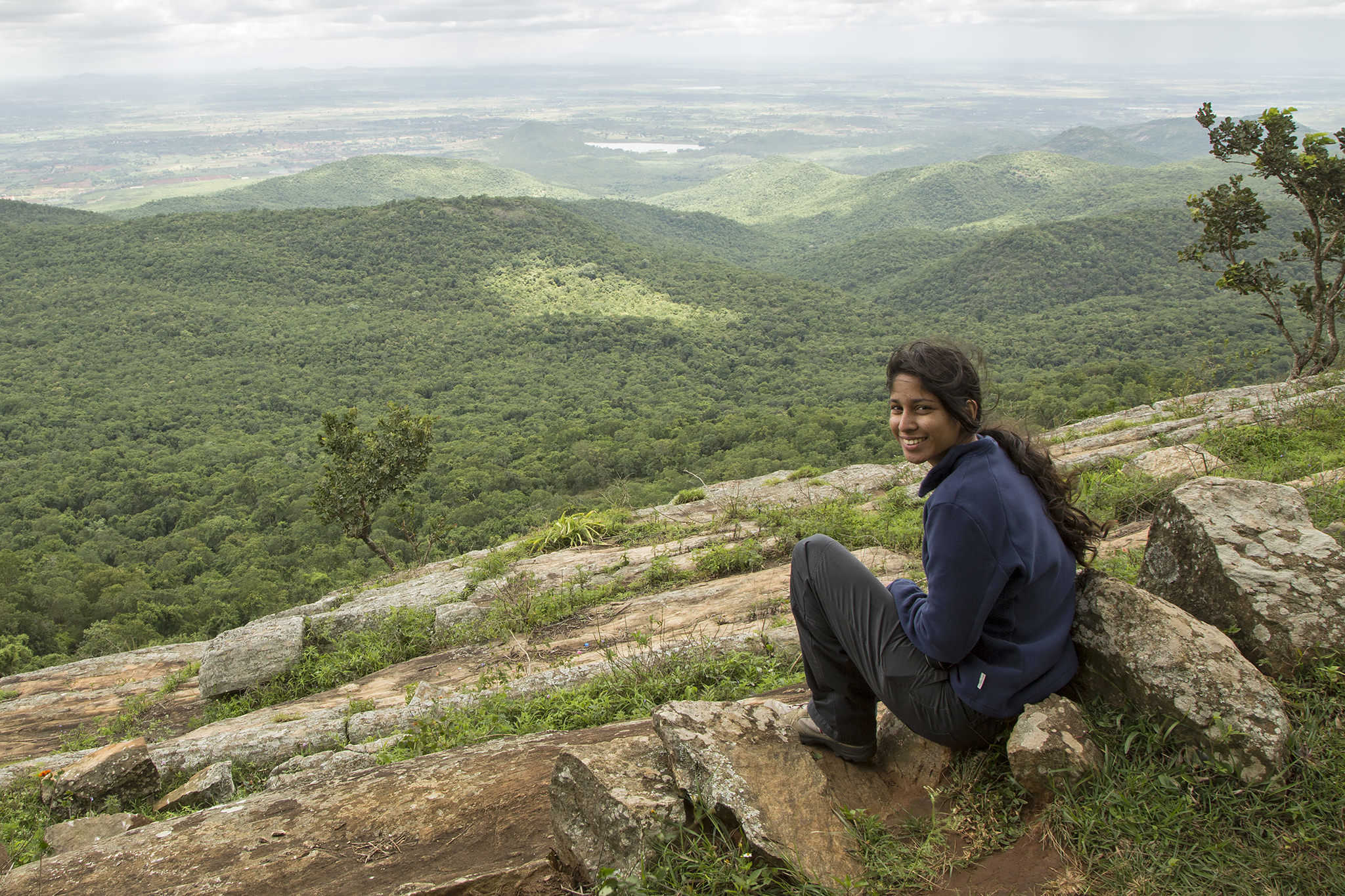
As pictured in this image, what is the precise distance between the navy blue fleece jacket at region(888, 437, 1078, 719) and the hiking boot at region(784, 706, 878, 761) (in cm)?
55


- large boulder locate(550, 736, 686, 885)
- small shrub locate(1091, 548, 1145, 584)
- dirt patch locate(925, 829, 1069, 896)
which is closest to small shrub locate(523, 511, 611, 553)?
small shrub locate(1091, 548, 1145, 584)

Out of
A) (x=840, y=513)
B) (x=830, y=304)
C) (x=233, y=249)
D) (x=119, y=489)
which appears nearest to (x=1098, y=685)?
(x=840, y=513)

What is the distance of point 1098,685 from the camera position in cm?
306

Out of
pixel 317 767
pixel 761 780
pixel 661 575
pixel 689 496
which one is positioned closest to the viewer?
pixel 761 780

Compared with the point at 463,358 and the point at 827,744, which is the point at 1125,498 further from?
the point at 463,358

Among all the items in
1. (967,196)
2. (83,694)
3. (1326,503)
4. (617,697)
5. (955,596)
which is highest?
(967,196)

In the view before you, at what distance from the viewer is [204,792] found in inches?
195

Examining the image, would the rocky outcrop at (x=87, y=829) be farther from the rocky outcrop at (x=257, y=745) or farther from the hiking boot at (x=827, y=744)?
the hiking boot at (x=827, y=744)

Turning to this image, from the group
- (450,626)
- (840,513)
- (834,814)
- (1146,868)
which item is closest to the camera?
(1146,868)

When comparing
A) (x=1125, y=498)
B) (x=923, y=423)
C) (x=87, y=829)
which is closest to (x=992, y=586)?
(x=923, y=423)

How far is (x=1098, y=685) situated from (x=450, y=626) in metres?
6.01

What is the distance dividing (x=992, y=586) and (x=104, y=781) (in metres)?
5.82

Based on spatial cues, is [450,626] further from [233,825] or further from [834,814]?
[834,814]

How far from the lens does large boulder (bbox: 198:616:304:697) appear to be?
23.8 feet
